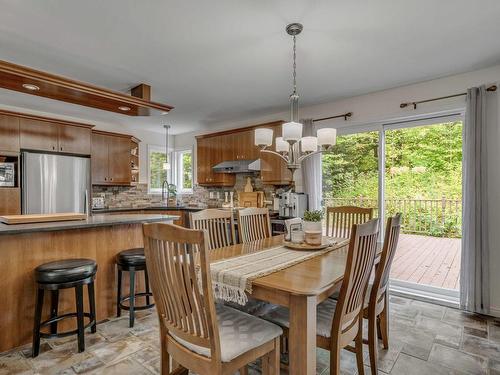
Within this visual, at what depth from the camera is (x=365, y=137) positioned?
3.93m

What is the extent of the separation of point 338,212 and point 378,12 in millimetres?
1788

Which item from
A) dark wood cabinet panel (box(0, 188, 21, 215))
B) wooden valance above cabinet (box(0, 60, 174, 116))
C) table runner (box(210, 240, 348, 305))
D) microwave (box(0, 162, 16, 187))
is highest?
wooden valance above cabinet (box(0, 60, 174, 116))

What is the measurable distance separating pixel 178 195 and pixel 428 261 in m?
4.89

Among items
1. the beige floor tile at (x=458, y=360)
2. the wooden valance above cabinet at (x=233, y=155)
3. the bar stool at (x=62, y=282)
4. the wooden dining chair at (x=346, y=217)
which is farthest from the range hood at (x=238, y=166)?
the beige floor tile at (x=458, y=360)

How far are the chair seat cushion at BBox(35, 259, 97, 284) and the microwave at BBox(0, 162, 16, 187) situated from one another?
2.24 m

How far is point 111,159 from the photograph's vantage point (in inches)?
204

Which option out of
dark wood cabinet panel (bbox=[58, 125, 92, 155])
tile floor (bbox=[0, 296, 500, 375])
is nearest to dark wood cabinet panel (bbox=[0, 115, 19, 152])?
dark wood cabinet panel (bbox=[58, 125, 92, 155])

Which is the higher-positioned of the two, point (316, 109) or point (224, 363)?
point (316, 109)

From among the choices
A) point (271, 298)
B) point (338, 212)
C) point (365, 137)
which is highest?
point (365, 137)

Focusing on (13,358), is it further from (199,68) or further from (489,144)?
(489,144)

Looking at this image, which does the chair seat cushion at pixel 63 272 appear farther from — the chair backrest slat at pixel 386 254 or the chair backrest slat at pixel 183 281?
the chair backrest slat at pixel 386 254

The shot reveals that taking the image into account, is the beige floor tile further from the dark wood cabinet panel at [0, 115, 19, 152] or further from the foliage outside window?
the dark wood cabinet panel at [0, 115, 19, 152]

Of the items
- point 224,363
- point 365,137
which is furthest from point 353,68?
point 224,363

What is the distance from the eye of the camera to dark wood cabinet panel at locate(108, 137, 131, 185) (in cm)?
518
